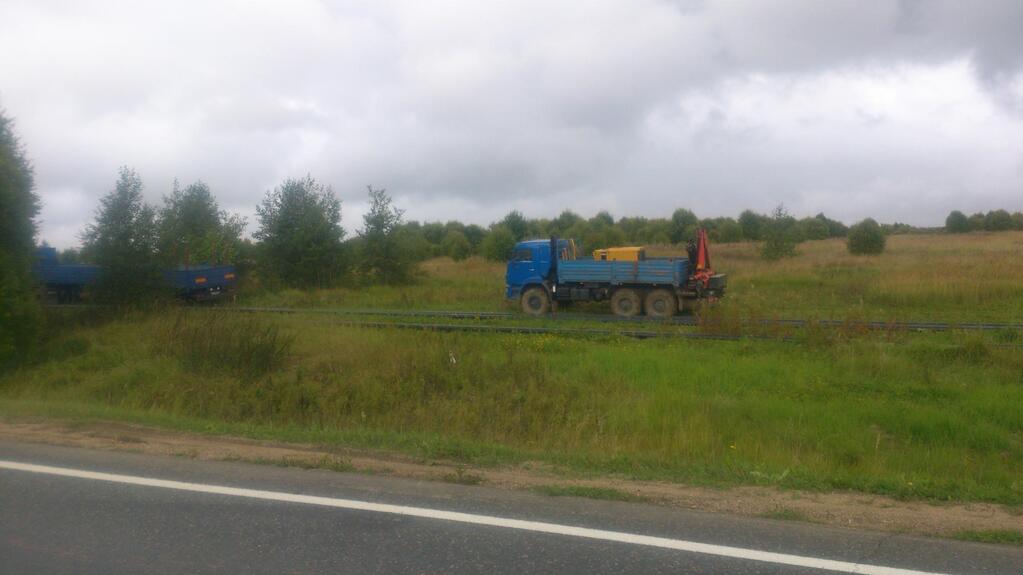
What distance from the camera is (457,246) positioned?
208ft

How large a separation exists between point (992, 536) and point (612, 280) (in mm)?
21256

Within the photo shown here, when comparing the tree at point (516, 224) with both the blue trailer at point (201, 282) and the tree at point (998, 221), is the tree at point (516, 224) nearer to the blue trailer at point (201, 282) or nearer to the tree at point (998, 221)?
the blue trailer at point (201, 282)

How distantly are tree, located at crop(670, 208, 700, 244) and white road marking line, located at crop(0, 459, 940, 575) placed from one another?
181 ft

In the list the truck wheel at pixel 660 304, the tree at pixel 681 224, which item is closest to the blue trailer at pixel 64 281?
the truck wheel at pixel 660 304

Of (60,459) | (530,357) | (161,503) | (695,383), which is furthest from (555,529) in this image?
(530,357)

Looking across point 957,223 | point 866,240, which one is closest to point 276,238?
point 866,240

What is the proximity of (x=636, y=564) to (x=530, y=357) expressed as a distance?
41.6ft

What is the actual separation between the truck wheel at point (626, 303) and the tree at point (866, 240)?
28088mm

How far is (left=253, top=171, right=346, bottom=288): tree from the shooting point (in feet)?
135

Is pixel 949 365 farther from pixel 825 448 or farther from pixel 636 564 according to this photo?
pixel 636 564

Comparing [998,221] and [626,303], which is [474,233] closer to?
[626,303]

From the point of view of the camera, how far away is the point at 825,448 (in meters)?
12.1

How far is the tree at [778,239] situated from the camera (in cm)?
4469

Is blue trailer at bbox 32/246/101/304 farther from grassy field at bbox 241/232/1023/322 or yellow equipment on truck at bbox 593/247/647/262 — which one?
yellow equipment on truck at bbox 593/247/647/262
